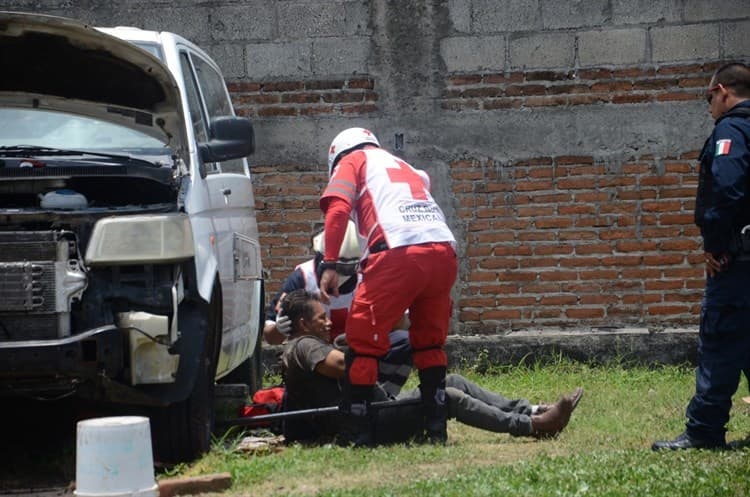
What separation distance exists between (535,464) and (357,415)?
1401 mm

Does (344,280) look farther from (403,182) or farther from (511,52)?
(511,52)

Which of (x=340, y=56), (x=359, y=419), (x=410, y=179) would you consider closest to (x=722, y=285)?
(x=410, y=179)

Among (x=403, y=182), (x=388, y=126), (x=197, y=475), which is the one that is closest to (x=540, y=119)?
(x=388, y=126)

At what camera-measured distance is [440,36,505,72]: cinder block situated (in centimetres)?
965

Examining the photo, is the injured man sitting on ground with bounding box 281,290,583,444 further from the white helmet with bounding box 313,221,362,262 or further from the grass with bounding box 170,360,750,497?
the white helmet with bounding box 313,221,362,262

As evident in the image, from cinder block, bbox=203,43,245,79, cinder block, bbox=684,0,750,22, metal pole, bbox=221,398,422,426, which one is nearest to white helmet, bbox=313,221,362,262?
metal pole, bbox=221,398,422,426

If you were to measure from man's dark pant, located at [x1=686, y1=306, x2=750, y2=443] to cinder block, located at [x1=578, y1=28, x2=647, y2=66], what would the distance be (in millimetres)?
3788

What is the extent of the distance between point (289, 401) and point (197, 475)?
1.44 m

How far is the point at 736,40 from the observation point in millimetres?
9602

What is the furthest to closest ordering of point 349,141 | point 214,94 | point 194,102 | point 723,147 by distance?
point 214,94
point 349,141
point 194,102
point 723,147

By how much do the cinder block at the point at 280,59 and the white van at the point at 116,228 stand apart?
2.50m

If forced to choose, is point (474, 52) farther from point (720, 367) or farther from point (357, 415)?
point (720, 367)

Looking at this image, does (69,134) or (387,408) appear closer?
(69,134)

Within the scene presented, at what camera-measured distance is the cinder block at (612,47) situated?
379 inches
